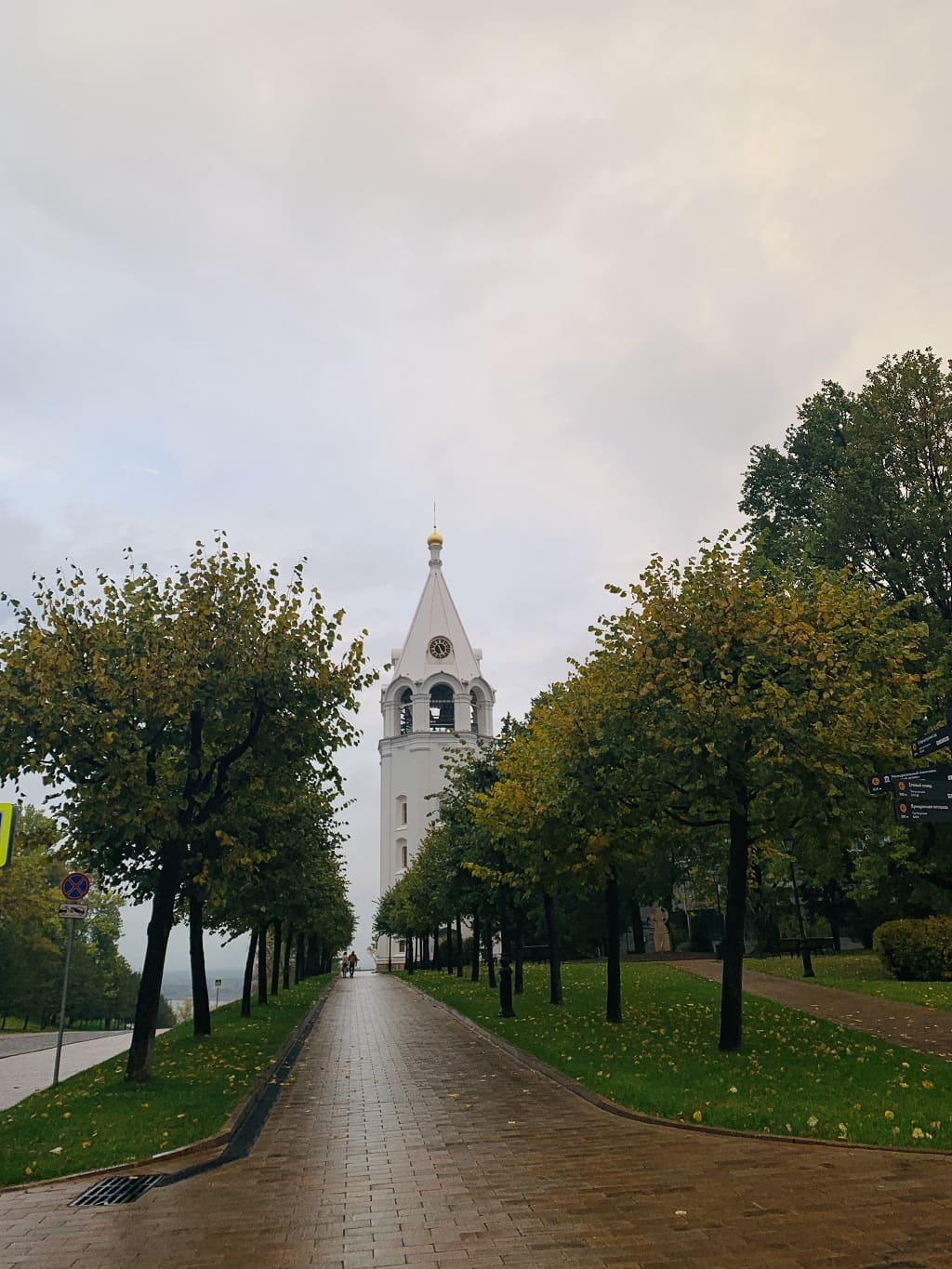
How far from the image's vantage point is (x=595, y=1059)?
1456 centimetres

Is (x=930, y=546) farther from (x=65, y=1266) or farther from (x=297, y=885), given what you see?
(x=65, y=1266)

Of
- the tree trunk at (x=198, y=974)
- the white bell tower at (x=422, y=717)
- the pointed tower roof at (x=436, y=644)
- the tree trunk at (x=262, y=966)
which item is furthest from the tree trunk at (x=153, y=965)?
the pointed tower roof at (x=436, y=644)

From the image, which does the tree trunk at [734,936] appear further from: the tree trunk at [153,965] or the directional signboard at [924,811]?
the tree trunk at [153,965]

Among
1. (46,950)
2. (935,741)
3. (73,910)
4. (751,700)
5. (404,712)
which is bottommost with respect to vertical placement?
(46,950)

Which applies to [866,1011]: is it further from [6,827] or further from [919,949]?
[6,827]

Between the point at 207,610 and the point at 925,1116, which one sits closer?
the point at 925,1116

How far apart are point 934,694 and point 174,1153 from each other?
20.9 meters

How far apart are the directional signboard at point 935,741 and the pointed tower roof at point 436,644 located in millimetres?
79591

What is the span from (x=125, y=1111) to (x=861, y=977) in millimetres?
22223

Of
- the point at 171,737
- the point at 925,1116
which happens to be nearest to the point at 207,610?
the point at 171,737

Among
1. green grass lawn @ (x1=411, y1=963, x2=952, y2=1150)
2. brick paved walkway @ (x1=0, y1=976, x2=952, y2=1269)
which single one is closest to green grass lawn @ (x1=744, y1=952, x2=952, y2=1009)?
green grass lawn @ (x1=411, y1=963, x2=952, y2=1150)

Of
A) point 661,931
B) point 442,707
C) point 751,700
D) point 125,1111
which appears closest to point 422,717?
point 442,707

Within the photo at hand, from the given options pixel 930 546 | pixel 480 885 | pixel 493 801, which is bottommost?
pixel 480 885

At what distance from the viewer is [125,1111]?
A: 38.4ft
